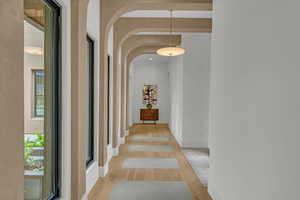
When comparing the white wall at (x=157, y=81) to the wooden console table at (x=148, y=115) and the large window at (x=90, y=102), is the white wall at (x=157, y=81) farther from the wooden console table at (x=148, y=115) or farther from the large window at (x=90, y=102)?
the large window at (x=90, y=102)

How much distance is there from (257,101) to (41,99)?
5.89 feet

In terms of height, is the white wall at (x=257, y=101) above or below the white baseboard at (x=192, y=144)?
above

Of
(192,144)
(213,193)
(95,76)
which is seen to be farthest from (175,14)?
(213,193)

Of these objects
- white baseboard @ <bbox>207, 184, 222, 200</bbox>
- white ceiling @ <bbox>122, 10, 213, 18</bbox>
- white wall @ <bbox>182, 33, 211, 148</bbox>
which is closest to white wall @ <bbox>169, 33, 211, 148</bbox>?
white wall @ <bbox>182, 33, 211, 148</bbox>

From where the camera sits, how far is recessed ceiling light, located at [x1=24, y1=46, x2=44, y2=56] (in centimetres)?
216

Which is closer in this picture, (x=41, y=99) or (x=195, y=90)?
(x=41, y=99)

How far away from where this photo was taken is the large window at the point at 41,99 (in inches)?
87.0

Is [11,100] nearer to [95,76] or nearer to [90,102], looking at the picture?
[90,102]

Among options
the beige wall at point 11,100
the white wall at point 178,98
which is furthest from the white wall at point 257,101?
the white wall at point 178,98

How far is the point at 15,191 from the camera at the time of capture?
143 cm

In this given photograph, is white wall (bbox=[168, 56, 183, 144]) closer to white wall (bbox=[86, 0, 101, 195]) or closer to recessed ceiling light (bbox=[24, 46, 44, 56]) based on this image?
white wall (bbox=[86, 0, 101, 195])

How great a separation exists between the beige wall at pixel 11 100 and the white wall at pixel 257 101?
4.98 ft

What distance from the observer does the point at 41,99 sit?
2.42 m

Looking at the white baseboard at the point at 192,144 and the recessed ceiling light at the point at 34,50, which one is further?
the white baseboard at the point at 192,144
